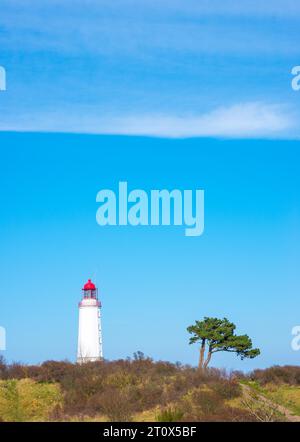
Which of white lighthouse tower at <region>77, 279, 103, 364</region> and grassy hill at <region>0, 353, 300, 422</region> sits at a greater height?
white lighthouse tower at <region>77, 279, 103, 364</region>

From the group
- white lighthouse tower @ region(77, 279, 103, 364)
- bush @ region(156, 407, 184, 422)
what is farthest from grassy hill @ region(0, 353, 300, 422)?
white lighthouse tower @ region(77, 279, 103, 364)

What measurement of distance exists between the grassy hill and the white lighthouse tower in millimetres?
12554

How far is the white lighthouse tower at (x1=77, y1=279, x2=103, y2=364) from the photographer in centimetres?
7250

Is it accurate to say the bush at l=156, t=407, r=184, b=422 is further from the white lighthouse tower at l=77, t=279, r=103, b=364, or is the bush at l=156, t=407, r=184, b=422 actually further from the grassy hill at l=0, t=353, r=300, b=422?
the white lighthouse tower at l=77, t=279, r=103, b=364

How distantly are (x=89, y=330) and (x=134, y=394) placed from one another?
23672 mm

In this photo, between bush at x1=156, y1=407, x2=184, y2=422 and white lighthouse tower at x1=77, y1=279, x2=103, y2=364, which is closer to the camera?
bush at x1=156, y1=407, x2=184, y2=422

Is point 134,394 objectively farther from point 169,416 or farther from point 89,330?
point 89,330

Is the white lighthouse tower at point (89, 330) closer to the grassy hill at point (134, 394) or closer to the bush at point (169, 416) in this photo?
the grassy hill at point (134, 394)

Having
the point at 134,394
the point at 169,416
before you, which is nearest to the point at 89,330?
the point at 134,394

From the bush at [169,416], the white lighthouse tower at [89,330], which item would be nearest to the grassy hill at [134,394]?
the bush at [169,416]

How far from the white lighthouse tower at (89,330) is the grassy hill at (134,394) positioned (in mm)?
12554

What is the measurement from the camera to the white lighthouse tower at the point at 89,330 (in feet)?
238

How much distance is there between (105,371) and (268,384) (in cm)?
1268
